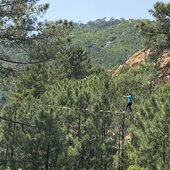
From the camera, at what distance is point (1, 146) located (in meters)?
40.6

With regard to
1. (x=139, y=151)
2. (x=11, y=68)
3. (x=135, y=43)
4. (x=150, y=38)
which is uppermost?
(x=135, y=43)

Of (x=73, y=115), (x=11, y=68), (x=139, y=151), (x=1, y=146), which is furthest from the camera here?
(x=1, y=146)

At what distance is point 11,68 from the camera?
50.7 ft

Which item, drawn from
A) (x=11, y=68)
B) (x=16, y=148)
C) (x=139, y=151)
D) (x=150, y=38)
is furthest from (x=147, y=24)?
(x=16, y=148)

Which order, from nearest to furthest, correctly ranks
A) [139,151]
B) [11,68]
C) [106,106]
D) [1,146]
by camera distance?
[11,68]
[139,151]
[106,106]
[1,146]

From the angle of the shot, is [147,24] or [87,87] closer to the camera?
[147,24]

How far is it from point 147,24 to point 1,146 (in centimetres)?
2048

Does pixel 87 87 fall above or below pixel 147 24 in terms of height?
below

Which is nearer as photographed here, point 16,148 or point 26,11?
point 26,11

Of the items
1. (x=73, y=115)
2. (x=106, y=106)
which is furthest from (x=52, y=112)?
(x=106, y=106)

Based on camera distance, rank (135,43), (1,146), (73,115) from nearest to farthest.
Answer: (73,115) → (1,146) → (135,43)

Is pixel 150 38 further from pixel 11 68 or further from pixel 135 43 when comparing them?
pixel 135 43

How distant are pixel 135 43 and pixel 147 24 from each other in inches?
6610

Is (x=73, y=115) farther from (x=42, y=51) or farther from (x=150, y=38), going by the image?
(x=42, y=51)
